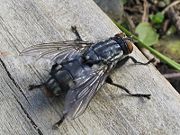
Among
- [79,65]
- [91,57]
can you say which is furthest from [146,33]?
[79,65]

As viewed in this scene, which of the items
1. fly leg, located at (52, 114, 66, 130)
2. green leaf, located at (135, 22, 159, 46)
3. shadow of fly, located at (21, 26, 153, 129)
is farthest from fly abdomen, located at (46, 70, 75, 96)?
green leaf, located at (135, 22, 159, 46)

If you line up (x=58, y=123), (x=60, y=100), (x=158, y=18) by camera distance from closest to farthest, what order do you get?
(x=58, y=123)
(x=60, y=100)
(x=158, y=18)

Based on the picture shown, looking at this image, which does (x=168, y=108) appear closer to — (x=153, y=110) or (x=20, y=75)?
(x=153, y=110)

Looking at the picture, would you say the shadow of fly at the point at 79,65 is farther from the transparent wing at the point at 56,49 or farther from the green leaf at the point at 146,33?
the green leaf at the point at 146,33

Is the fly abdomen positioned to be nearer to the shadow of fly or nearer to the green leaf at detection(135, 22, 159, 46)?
the shadow of fly

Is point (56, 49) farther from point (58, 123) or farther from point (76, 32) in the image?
point (58, 123)

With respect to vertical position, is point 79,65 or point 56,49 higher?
point 56,49

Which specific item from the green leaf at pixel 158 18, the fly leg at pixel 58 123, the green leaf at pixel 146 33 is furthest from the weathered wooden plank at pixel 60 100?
the green leaf at pixel 158 18
